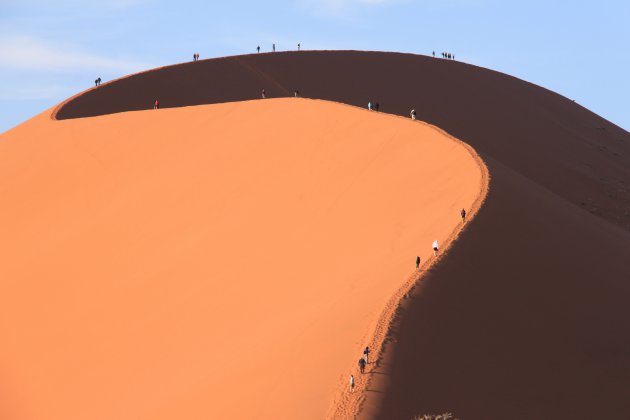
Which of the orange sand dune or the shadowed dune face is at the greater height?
the shadowed dune face

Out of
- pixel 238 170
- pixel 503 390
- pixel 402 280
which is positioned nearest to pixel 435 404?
pixel 503 390

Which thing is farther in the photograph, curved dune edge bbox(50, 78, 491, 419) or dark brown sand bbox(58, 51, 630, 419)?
dark brown sand bbox(58, 51, 630, 419)

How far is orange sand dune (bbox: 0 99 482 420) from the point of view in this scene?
2420 cm

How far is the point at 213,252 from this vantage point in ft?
106

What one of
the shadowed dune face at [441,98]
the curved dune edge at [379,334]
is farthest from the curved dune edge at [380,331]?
the shadowed dune face at [441,98]

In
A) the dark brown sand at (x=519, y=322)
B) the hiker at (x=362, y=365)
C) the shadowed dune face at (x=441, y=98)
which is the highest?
the shadowed dune face at (x=441, y=98)

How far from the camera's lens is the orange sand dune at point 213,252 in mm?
24203

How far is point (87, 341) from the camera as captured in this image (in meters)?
29.8

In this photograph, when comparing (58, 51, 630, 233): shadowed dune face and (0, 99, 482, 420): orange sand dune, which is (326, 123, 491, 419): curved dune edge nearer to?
(0, 99, 482, 420): orange sand dune

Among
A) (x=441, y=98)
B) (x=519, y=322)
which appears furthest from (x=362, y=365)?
(x=441, y=98)

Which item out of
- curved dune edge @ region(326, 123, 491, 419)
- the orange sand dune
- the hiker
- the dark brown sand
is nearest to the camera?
curved dune edge @ region(326, 123, 491, 419)

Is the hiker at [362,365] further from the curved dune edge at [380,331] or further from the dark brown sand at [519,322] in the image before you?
the dark brown sand at [519,322]

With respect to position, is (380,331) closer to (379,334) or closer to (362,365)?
(379,334)

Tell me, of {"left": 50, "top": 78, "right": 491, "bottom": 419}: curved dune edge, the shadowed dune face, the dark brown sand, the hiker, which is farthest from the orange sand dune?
the shadowed dune face
